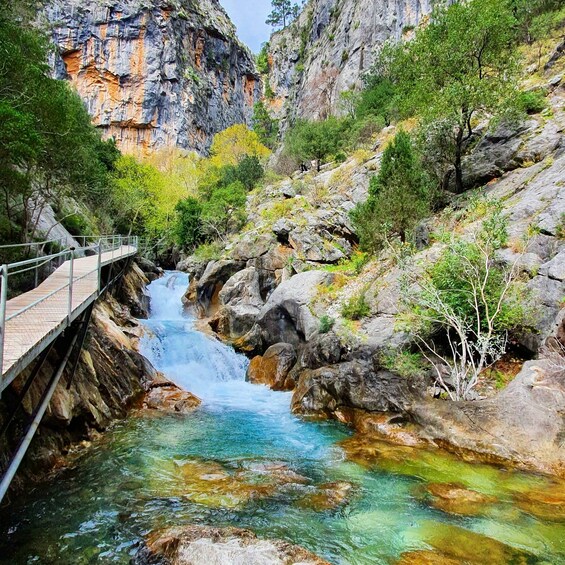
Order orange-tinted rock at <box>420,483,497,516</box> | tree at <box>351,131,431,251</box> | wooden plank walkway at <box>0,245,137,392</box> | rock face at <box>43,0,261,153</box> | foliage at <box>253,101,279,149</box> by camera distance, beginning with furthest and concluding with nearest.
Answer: foliage at <box>253,101,279,149</box>
rock face at <box>43,0,261,153</box>
tree at <box>351,131,431,251</box>
orange-tinted rock at <box>420,483,497,516</box>
wooden plank walkway at <box>0,245,137,392</box>

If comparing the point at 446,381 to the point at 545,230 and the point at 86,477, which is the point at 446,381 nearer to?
the point at 545,230

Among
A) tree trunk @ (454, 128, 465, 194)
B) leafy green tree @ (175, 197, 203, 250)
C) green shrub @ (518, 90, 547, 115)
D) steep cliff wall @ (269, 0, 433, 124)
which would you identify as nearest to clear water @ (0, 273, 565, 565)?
tree trunk @ (454, 128, 465, 194)

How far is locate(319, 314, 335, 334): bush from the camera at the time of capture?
14.3 m

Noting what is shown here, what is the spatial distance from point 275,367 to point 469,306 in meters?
7.68

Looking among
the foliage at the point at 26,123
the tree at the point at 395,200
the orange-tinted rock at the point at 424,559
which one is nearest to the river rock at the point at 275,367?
the tree at the point at 395,200

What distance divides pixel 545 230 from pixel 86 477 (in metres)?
13.7

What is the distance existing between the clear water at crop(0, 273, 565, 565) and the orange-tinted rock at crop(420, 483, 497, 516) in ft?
0.28

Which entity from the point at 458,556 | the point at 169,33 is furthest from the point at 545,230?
the point at 169,33

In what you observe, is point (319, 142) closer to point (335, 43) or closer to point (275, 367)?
point (275, 367)

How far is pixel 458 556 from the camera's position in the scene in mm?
5355

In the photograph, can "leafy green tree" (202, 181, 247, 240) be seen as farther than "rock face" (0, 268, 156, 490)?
Result: Yes

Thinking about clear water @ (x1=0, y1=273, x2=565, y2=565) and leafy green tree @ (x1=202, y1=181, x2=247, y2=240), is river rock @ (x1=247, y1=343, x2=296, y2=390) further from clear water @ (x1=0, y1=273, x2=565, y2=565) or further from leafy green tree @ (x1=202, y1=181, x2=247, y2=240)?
leafy green tree @ (x1=202, y1=181, x2=247, y2=240)

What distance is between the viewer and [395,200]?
54.7 feet

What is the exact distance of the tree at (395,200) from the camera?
16688 millimetres
